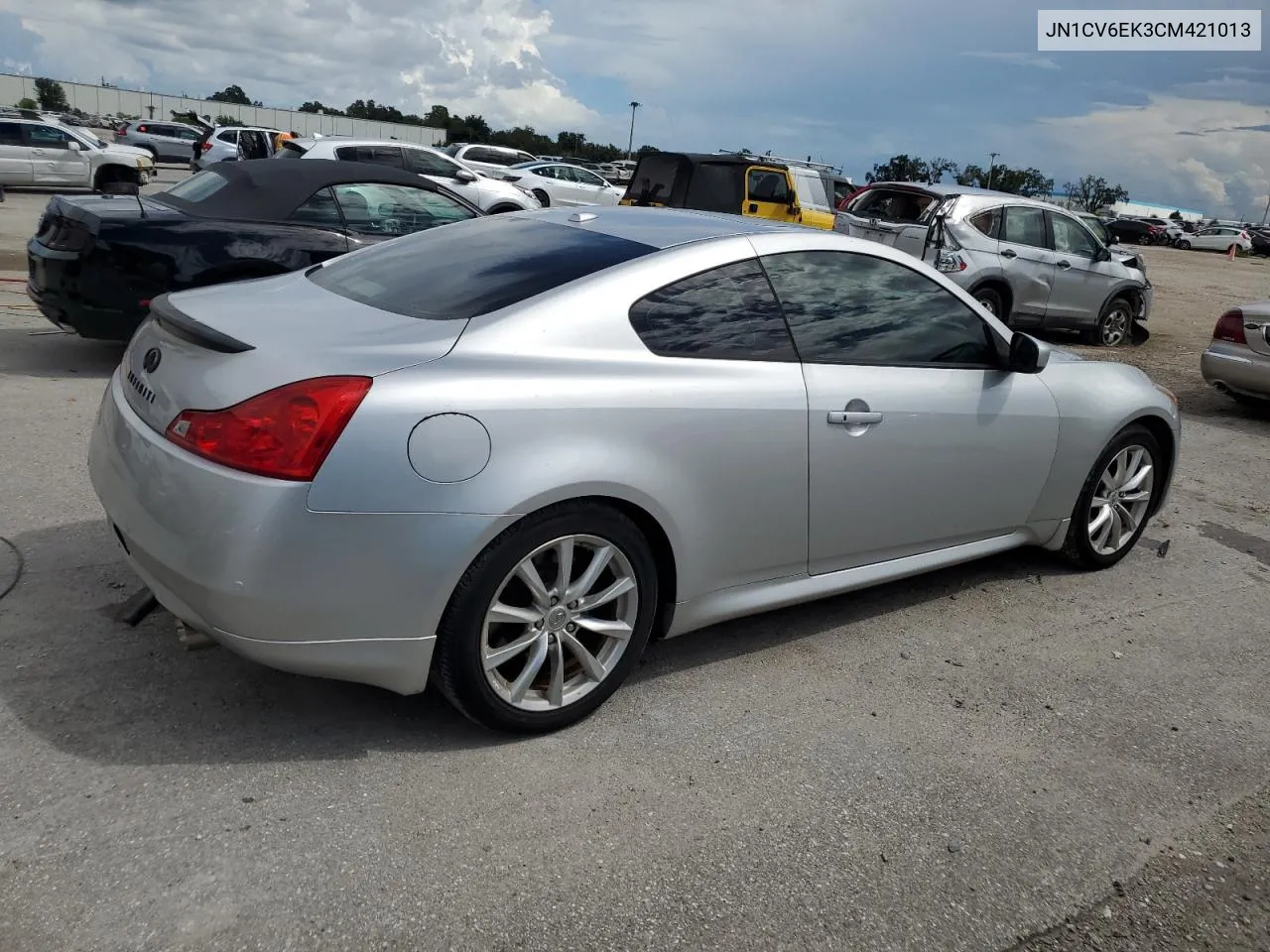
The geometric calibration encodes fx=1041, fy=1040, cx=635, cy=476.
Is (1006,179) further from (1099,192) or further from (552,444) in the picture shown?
(552,444)

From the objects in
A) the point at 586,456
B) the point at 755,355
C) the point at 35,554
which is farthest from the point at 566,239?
the point at 35,554

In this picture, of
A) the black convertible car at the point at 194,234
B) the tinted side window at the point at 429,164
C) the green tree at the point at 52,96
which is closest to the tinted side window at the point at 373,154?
the tinted side window at the point at 429,164

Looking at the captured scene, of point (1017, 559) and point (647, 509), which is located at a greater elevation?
point (647, 509)

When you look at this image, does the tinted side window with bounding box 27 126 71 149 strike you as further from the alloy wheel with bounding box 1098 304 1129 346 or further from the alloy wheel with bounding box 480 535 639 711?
the alloy wheel with bounding box 480 535 639 711

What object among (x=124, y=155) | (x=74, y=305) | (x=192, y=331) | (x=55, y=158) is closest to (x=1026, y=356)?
(x=192, y=331)

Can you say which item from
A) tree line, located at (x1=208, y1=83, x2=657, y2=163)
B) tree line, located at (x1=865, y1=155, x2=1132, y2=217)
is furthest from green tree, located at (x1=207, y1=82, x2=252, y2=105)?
tree line, located at (x1=865, y1=155, x2=1132, y2=217)

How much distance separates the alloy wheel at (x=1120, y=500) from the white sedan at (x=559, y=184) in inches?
779

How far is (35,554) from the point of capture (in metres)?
4.00

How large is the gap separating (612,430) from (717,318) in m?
0.66

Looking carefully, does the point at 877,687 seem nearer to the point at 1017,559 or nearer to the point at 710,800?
the point at 710,800

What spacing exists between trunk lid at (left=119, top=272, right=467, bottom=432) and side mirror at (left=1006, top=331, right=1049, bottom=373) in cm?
229

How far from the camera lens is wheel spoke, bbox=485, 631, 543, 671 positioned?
2.93 m

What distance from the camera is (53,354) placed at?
7477 mm

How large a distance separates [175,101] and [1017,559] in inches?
3829
